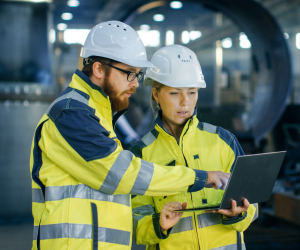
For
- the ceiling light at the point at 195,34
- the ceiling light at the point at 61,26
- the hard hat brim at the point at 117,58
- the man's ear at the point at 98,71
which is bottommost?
the man's ear at the point at 98,71

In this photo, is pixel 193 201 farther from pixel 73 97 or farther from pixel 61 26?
pixel 61 26

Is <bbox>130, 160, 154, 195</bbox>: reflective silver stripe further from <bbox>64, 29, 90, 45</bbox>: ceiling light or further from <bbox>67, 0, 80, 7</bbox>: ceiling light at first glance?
<bbox>67, 0, 80, 7</bbox>: ceiling light

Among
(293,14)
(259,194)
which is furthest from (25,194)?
(293,14)

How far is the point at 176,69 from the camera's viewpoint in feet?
6.00

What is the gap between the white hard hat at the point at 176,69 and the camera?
181cm

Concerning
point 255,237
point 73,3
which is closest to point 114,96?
point 255,237

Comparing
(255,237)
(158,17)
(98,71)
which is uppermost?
(158,17)

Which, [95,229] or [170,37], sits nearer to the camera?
[95,229]

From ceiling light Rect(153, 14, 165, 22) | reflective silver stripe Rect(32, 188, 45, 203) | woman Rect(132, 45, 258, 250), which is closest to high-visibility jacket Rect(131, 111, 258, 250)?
woman Rect(132, 45, 258, 250)

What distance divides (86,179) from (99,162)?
9cm

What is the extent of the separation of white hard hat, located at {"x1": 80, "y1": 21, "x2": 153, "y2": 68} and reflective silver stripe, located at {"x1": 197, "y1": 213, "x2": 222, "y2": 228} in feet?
2.38

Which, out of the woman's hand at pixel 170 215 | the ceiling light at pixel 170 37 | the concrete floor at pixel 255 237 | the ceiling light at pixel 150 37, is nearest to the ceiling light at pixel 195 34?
the ceiling light at pixel 170 37

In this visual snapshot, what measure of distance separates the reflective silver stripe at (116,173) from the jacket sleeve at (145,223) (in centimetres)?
32

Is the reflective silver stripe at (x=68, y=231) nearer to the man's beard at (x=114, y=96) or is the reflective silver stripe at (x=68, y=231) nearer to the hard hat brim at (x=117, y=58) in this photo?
the man's beard at (x=114, y=96)
